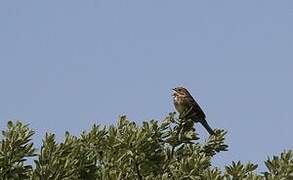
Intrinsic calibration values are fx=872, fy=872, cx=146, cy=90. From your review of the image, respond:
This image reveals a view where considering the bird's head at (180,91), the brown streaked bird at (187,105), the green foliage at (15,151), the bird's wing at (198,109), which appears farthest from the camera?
the bird's head at (180,91)

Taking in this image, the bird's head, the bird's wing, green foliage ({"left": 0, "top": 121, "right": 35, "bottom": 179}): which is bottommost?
green foliage ({"left": 0, "top": 121, "right": 35, "bottom": 179})

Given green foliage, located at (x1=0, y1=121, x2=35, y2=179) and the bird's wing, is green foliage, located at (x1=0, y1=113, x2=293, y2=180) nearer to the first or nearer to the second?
green foliage, located at (x1=0, y1=121, x2=35, y2=179)

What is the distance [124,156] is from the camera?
454 inches

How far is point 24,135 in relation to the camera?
10883mm

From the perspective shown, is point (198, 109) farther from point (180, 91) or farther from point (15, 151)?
point (15, 151)

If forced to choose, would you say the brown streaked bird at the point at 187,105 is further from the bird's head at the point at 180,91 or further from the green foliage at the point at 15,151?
the green foliage at the point at 15,151

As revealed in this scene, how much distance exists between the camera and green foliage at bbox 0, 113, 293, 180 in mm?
10680

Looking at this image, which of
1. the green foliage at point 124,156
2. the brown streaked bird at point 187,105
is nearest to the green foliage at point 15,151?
the green foliage at point 124,156

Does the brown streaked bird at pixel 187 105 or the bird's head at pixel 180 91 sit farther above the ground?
the bird's head at pixel 180 91

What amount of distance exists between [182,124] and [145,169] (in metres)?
1.26

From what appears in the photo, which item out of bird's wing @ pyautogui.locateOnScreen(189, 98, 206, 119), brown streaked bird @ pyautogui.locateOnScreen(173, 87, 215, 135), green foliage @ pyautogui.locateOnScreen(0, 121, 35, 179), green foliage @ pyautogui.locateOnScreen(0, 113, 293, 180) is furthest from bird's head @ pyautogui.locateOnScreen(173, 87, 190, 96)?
green foliage @ pyautogui.locateOnScreen(0, 121, 35, 179)

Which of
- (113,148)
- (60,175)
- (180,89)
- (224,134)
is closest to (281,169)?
(224,134)

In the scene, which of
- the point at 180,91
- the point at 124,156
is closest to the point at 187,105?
the point at 180,91

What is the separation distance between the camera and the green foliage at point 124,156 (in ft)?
35.0
